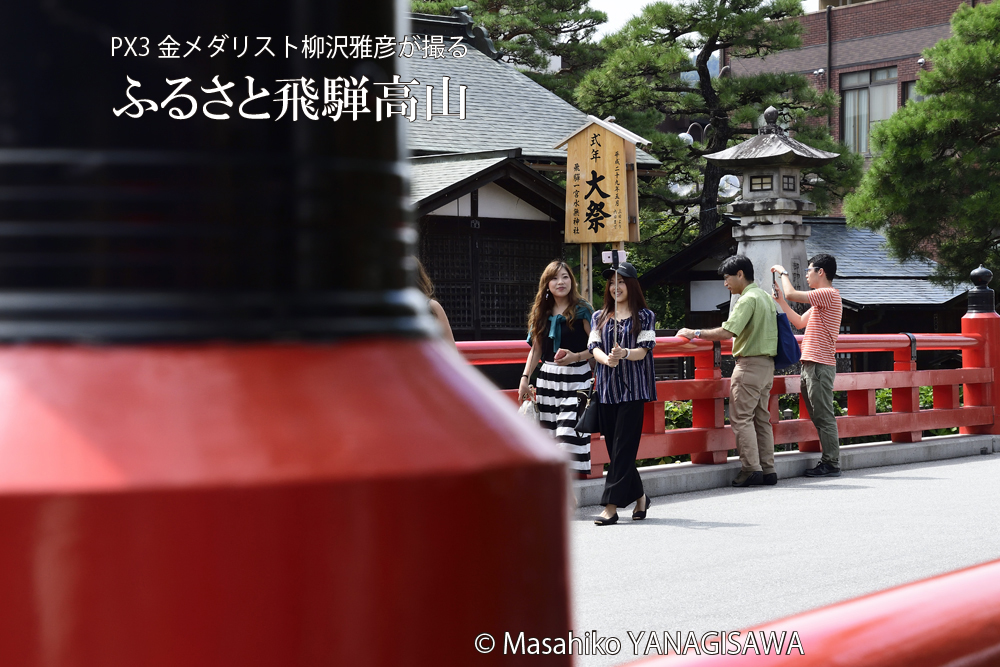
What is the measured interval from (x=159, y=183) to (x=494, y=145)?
60.2ft

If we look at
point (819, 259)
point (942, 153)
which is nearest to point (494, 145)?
point (942, 153)

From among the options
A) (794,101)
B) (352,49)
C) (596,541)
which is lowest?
(596,541)

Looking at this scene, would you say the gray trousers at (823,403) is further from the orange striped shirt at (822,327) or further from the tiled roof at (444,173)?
the tiled roof at (444,173)

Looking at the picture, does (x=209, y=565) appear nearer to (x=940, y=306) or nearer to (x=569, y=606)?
(x=569, y=606)

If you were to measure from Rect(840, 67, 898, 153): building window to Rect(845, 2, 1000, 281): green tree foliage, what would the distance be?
12.8 meters

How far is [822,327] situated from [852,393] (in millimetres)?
1634

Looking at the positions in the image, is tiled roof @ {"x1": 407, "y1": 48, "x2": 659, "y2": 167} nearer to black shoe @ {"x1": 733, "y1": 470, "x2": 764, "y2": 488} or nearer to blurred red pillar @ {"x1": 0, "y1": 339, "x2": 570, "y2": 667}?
black shoe @ {"x1": 733, "y1": 470, "x2": 764, "y2": 488}

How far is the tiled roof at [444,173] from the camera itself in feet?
50.1

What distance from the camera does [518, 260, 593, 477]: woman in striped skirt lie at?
7039 mm

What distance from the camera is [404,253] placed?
631 millimetres

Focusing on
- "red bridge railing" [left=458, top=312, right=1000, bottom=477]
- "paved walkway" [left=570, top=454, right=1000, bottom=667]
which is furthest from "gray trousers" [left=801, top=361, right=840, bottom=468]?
"paved walkway" [left=570, top=454, right=1000, bottom=667]

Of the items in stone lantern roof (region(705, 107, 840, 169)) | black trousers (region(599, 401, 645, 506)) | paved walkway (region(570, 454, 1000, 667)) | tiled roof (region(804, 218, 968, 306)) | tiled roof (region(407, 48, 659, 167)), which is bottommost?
paved walkway (region(570, 454, 1000, 667))

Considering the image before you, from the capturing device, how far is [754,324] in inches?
334

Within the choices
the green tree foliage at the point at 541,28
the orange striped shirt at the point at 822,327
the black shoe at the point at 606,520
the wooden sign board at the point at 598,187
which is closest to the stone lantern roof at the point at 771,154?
the wooden sign board at the point at 598,187
